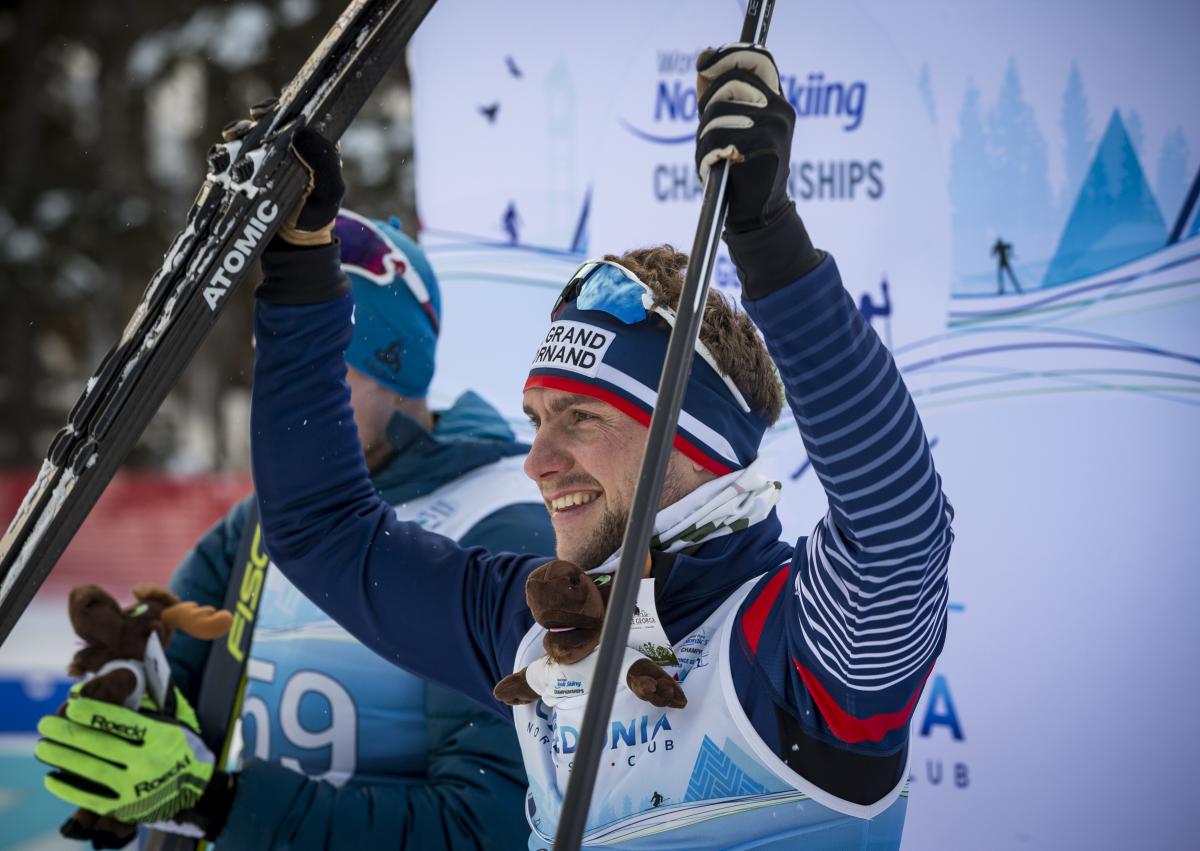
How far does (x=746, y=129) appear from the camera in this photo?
131 cm

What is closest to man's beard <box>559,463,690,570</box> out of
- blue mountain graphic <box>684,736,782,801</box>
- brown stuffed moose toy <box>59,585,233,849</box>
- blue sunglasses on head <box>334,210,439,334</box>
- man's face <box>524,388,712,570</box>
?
man's face <box>524,388,712,570</box>

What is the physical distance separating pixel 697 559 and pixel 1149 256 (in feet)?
3.79

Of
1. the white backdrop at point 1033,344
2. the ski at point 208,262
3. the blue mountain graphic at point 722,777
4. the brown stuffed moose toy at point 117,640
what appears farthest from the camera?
the white backdrop at point 1033,344

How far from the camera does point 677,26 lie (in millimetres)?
2756

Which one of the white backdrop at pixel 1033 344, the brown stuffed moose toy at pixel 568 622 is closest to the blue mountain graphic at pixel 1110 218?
the white backdrop at pixel 1033 344

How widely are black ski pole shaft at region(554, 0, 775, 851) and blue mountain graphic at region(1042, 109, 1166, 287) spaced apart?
131 centimetres

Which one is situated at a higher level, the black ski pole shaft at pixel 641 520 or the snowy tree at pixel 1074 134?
the snowy tree at pixel 1074 134

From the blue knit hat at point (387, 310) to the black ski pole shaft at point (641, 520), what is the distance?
1.28 metres

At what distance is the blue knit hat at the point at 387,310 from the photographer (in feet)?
8.19

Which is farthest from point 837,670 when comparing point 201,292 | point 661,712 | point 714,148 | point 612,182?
point 612,182

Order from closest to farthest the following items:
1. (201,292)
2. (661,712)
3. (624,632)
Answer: (624,632) < (661,712) < (201,292)

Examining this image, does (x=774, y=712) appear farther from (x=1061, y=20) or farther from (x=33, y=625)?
(x=33, y=625)

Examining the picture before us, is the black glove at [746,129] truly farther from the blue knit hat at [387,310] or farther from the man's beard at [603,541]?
the blue knit hat at [387,310]

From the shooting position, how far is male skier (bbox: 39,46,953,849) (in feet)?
4.43
